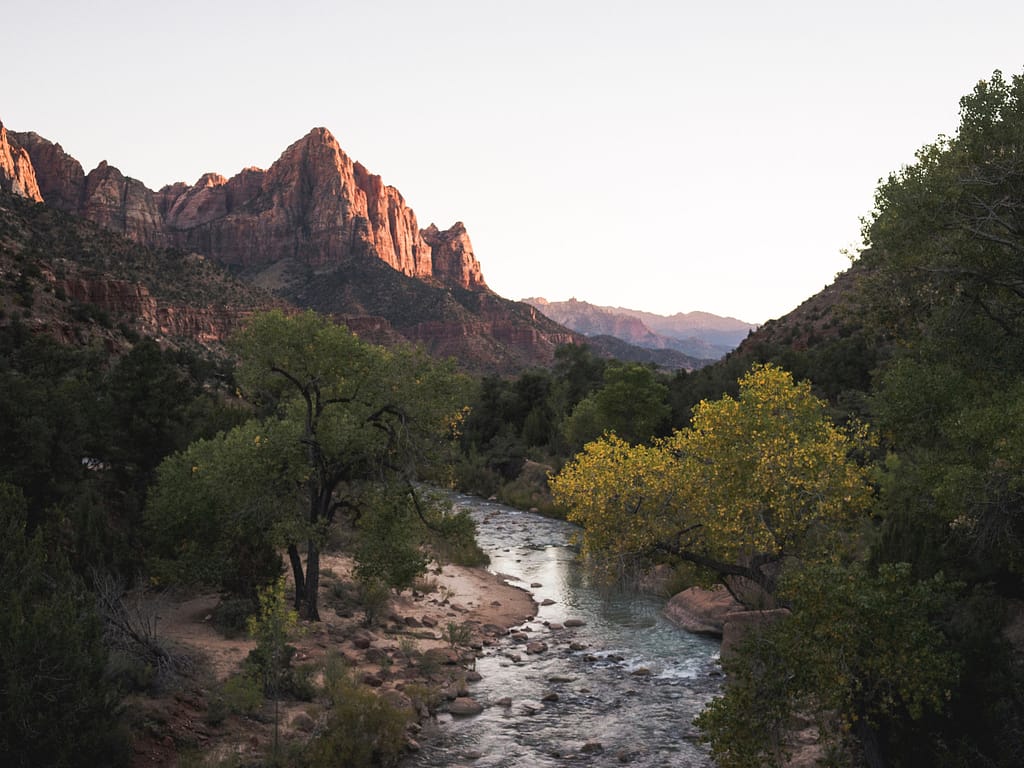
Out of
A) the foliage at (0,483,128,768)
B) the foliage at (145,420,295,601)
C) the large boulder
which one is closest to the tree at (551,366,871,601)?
the large boulder

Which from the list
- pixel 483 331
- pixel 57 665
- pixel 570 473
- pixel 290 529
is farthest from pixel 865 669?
pixel 483 331

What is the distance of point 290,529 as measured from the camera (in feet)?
64.7

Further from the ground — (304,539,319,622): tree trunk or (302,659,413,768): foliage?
(304,539,319,622): tree trunk

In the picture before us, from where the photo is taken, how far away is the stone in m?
18.5

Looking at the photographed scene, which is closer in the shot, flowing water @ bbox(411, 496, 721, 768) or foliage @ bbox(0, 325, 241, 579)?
flowing water @ bbox(411, 496, 721, 768)

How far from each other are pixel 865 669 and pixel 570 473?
10.4 meters

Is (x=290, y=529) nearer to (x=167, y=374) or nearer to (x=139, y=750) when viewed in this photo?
(x=139, y=750)

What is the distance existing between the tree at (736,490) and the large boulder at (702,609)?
16.6 ft

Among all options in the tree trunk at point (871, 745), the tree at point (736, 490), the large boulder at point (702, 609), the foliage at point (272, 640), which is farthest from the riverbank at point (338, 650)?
the tree trunk at point (871, 745)

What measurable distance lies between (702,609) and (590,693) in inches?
304

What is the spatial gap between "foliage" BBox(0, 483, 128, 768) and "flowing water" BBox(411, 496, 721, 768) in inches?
272

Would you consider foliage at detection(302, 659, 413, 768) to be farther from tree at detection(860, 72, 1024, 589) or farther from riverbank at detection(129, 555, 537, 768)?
tree at detection(860, 72, 1024, 589)

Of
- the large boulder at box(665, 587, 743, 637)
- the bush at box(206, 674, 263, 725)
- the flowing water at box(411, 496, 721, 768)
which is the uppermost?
the bush at box(206, 674, 263, 725)

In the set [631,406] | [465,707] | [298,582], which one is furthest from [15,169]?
[465,707]
